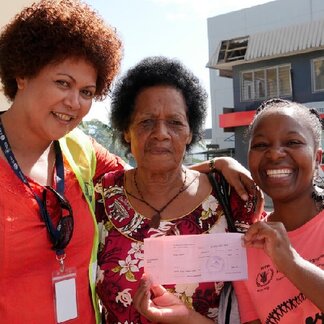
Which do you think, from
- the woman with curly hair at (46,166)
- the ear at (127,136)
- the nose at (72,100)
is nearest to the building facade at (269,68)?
the ear at (127,136)

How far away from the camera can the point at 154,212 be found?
231 cm

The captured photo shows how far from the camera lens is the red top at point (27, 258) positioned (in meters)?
1.84

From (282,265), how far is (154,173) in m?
0.87

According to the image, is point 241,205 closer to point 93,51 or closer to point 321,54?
point 93,51

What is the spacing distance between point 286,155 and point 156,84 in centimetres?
71

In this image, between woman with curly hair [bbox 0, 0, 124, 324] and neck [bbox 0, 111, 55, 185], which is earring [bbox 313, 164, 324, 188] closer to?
woman with curly hair [bbox 0, 0, 124, 324]

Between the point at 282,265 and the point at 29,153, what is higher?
the point at 29,153

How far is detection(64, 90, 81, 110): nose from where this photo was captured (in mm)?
1985

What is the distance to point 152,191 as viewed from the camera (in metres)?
2.39

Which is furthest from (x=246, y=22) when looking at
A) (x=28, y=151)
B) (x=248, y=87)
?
(x=28, y=151)

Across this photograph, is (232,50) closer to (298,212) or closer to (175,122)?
(175,122)

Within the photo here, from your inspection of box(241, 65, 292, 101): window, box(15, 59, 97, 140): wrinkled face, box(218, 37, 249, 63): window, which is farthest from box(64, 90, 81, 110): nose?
box(218, 37, 249, 63): window

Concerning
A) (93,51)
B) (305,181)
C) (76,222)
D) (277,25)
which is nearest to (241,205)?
(305,181)

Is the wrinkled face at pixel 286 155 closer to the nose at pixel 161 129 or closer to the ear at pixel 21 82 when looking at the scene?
the nose at pixel 161 129
